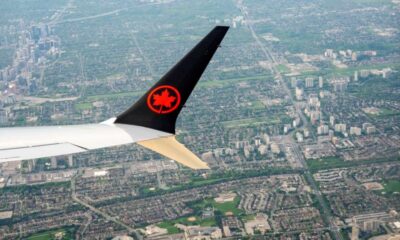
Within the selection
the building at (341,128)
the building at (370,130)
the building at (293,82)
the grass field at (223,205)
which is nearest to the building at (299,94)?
the building at (293,82)

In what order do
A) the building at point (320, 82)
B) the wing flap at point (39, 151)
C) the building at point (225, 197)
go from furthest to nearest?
1. the building at point (320, 82)
2. the building at point (225, 197)
3. the wing flap at point (39, 151)

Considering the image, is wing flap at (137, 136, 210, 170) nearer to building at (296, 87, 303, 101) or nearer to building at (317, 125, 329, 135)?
building at (317, 125, 329, 135)

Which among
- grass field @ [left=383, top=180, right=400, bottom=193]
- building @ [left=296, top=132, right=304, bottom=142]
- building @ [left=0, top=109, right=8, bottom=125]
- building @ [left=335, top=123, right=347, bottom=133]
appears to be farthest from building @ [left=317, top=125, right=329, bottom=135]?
building @ [left=0, top=109, right=8, bottom=125]

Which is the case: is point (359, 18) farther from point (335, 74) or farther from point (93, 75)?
point (93, 75)

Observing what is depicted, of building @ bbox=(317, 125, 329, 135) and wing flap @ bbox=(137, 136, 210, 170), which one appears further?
building @ bbox=(317, 125, 329, 135)

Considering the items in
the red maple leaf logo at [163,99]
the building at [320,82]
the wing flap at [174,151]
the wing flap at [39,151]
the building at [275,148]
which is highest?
the red maple leaf logo at [163,99]

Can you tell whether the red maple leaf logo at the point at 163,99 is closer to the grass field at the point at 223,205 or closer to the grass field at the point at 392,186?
the grass field at the point at 223,205

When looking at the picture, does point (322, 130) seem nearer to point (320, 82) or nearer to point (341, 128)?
point (341, 128)

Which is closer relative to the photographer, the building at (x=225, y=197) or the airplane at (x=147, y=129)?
the airplane at (x=147, y=129)

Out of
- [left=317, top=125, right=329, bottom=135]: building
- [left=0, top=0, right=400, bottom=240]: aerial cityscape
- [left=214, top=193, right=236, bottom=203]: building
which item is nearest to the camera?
[left=0, top=0, right=400, bottom=240]: aerial cityscape

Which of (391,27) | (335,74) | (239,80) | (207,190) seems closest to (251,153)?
(207,190)
